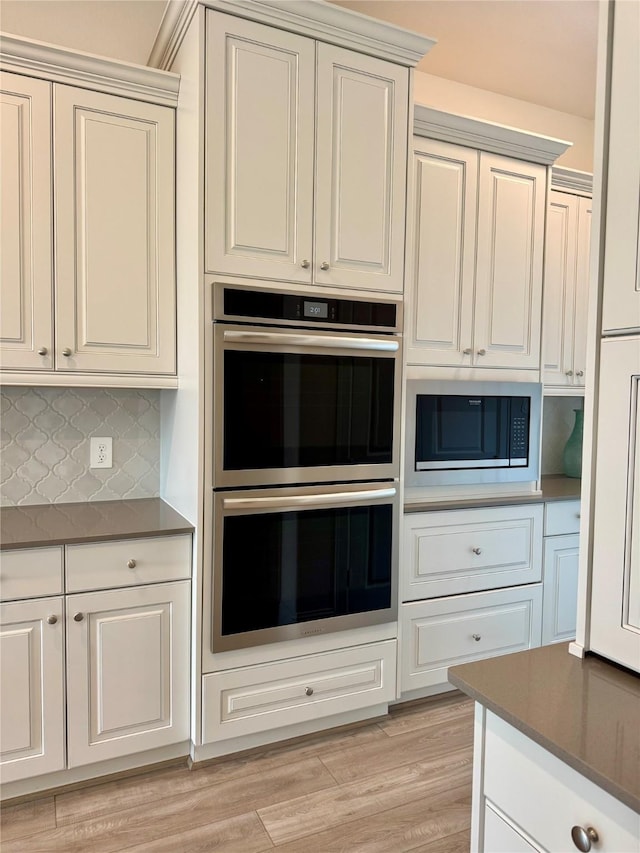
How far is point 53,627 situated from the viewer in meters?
1.92

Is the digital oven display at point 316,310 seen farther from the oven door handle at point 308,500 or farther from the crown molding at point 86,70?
the crown molding at point 86,70

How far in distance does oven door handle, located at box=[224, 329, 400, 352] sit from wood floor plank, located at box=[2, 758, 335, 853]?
153 cm

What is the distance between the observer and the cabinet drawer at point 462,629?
2.53 meters

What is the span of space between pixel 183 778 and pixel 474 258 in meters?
2.38

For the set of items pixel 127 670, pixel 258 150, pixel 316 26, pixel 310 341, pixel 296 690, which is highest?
pixel 316 26

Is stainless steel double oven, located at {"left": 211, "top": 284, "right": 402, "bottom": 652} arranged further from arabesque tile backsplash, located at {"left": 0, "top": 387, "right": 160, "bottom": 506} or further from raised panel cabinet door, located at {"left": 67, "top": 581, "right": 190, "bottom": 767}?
arabesque tile backsplash, located at {"left": 0, "top": 387, "right": 160, "bottom": 506}

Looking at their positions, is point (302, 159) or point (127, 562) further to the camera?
point (302, 159)

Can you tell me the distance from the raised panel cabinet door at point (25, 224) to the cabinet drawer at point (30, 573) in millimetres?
640

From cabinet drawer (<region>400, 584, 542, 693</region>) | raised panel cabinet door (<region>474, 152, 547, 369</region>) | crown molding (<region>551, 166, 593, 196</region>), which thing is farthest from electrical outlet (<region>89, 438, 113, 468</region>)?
crown molding (<region>551, 166, 593, 196</region>)

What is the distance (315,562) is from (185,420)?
0.71 metres

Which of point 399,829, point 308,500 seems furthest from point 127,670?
point 399,829

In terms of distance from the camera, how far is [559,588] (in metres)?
2.92

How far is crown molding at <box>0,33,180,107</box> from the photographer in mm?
1966

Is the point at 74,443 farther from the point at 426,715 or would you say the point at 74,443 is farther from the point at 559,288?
the point at 559,288
